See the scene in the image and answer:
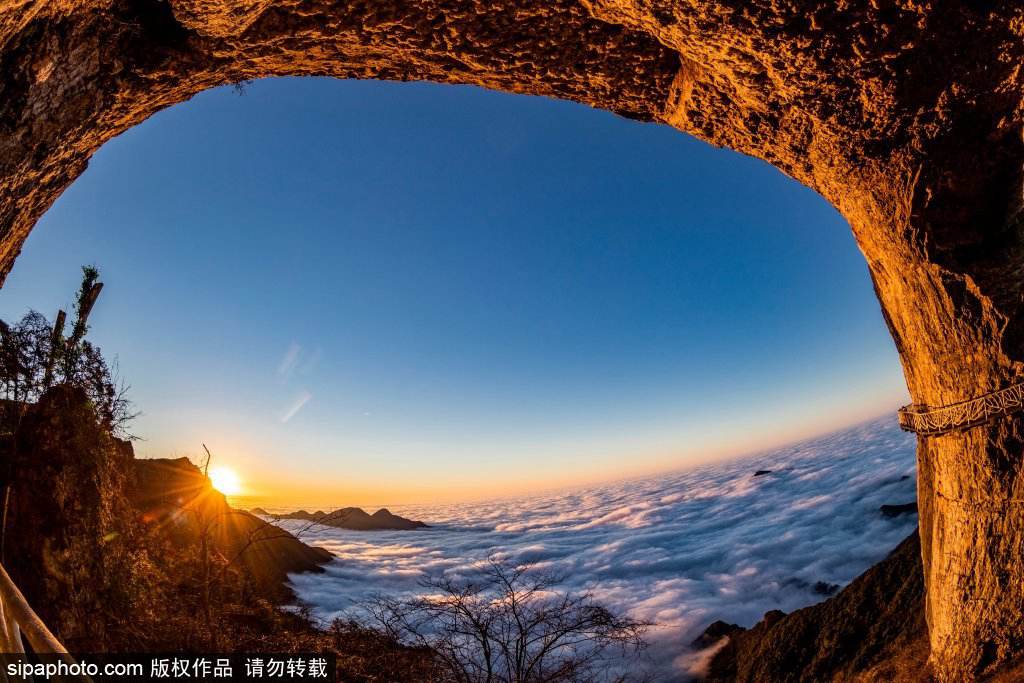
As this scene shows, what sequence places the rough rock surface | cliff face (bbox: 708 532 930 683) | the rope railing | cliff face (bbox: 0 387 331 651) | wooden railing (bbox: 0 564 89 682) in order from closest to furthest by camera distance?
wooden railing (bbox: 0 564 89 682) → the rough rock surface → the rope railing → cliff face (bbox: 708 532 930 683) → cliff face (bbox: 0 387 331 651)

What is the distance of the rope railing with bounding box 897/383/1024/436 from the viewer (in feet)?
11.2

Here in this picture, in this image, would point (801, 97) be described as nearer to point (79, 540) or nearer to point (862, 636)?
point (862, 636)

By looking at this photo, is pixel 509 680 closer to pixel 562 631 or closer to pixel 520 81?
pixel 562 631

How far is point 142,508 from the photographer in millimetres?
17984

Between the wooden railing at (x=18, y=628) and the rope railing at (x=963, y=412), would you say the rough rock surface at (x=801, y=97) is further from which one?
the wooden railing at (x=18, y=628)

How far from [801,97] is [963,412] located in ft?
10.5

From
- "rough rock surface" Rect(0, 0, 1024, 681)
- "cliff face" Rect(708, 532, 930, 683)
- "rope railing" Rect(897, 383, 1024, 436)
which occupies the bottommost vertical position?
"cliff face" Rect(708, 532, 930, 683)

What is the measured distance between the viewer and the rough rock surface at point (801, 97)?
247cm

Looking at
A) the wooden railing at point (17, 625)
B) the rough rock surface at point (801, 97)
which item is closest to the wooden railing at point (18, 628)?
the wooden railing at point (17, 625)

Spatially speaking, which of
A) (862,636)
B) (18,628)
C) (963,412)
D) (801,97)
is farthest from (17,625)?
(862,636)

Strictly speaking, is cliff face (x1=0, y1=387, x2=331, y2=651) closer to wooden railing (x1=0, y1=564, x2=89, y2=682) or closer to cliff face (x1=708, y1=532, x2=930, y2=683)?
wooden railing (x1=0, y1=564, x2=89, y2=682)

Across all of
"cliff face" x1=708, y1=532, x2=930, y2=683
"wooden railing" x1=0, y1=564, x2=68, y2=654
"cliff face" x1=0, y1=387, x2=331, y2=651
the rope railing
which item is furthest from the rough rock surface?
"cliff face" x1=0, y1=387, x2=331, y2=651

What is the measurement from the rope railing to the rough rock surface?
0.11 meters

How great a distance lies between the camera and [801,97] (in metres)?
3.01
